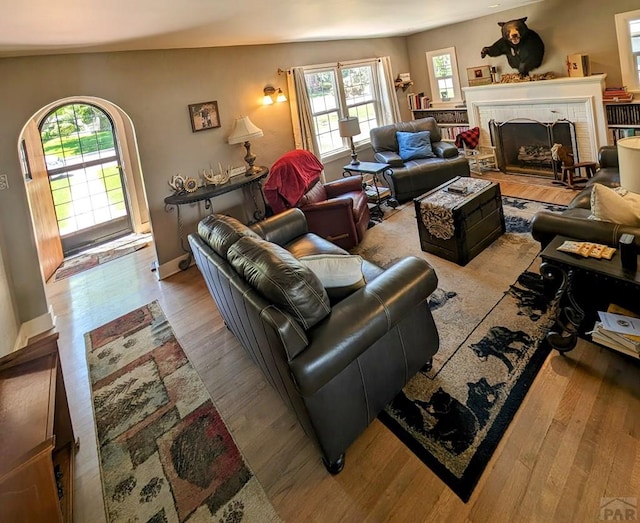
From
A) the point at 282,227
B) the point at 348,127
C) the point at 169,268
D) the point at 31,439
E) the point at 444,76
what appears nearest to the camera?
the point at 31,439

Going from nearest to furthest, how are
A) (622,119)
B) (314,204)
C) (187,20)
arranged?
(187,20) < (314,204) < (622,119)

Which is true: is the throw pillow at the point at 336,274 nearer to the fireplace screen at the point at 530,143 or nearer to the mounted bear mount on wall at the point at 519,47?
the fireplace screen at the point at 530,143

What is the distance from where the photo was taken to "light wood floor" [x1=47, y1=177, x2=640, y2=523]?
5.06 ft

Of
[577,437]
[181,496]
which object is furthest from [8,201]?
[577,437]

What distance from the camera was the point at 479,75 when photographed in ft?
19.3

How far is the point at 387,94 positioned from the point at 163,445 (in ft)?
20.7

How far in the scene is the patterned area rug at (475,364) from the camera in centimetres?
180

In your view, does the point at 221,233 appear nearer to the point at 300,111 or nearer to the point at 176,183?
the point at 176,183

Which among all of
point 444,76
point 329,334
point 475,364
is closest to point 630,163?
point 475,364

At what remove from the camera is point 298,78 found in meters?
5.21

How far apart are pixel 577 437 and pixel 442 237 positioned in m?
2.07

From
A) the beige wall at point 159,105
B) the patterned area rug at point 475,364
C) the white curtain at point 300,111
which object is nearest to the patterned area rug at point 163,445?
the patterned area rug at point 475,364

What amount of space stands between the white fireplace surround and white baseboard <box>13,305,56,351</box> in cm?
629

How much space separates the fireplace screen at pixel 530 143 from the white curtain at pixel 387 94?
165 centimetres
